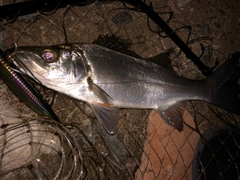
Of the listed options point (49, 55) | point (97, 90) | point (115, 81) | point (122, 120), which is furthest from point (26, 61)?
point (122, 120)

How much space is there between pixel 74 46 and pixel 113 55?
410 mm

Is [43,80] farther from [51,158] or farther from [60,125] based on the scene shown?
[51,158]

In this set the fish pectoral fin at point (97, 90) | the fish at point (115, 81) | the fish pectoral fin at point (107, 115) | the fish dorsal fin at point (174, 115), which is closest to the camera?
the fish at point (115, 81)

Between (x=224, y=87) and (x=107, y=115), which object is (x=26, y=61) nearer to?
(x=107, y=115)

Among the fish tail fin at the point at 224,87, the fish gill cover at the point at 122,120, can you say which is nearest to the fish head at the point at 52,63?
the fish gill cover at the point at 122,120

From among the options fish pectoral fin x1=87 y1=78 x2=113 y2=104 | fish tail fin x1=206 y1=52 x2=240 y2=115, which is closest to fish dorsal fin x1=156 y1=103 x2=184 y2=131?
fish tail fin x1=206 y1=52 x2=240 y2=115

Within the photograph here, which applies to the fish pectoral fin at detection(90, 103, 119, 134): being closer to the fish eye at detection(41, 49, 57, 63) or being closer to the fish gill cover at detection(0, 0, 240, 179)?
the fish gill cover at detection(0, 0, 240, 179)

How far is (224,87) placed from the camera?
9.80 feet

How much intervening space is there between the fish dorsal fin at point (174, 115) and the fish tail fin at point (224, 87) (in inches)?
15.7

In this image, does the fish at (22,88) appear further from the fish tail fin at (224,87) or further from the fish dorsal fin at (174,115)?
the fish tail fin at (224,87)

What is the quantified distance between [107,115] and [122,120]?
50cm

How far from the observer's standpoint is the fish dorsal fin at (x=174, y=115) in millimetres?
2930

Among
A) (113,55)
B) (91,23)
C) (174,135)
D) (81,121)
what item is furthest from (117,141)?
(91,23)

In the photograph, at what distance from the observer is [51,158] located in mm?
2594
